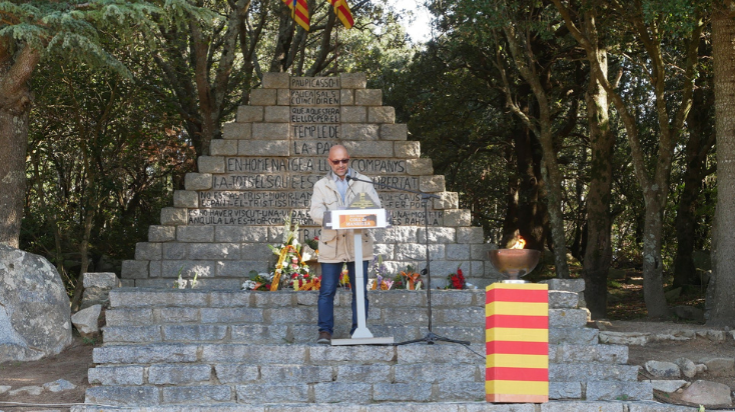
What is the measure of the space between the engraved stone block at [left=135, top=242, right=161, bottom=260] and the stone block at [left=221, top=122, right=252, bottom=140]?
6.50ft

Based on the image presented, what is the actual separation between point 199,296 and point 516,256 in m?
3.50

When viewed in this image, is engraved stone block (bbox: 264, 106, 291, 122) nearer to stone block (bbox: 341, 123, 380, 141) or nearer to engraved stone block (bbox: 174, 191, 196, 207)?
stone block (bbox: 341, 123, 380, 141)

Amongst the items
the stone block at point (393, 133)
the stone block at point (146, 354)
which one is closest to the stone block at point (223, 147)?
the stone block at point (393, 133)

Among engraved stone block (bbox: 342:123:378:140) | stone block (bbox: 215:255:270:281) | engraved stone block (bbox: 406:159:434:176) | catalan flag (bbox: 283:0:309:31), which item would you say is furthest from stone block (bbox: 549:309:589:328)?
catalan flag (bbox: 283:0:309:31)

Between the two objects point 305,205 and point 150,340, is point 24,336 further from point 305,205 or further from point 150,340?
point 305,205

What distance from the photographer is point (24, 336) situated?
823cm

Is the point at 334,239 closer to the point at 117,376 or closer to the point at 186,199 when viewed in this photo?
the point at 117,376

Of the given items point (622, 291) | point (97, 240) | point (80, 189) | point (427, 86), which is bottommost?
point (622, 291)

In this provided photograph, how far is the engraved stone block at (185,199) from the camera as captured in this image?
1167 centimetres

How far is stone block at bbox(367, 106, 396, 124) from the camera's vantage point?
→ 1221 cm

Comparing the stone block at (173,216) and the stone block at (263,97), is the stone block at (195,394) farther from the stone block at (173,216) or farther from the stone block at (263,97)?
the stone block at (263,97)

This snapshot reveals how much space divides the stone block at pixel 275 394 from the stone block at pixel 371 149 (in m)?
5.74

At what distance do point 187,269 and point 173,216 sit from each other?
854 millimetres

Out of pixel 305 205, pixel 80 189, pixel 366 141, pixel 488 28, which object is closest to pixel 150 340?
pixel 305 205
